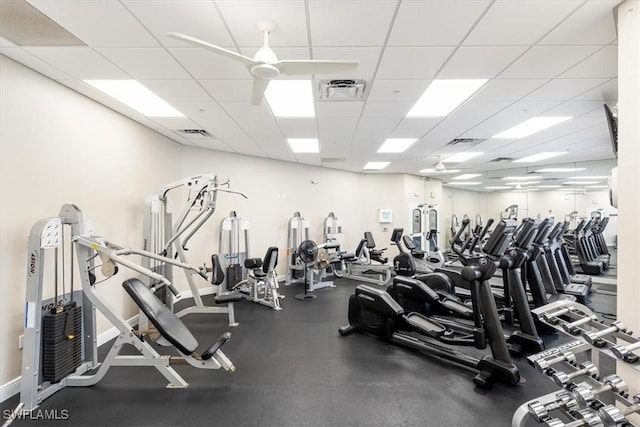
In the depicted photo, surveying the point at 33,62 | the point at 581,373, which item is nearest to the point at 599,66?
the point at 581,373

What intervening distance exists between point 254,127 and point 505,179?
22.0ft

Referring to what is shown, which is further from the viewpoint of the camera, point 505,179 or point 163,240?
point 505,179

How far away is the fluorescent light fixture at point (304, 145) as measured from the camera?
16.4 ft

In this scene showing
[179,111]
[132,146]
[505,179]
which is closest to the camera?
[179,111]

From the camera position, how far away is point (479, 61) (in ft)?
8.21

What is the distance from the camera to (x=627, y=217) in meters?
1.77

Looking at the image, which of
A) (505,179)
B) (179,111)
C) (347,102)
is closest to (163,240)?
(179,111)

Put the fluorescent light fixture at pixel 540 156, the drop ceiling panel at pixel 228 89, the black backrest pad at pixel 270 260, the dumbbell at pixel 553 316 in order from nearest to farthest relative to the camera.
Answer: the dumbbell at pixel 553 316 < the drop ceiling panel at pixel 228 89 < the black backrest pad at pixel 270 260 < the fluorescent light fixture at pixel 540 156

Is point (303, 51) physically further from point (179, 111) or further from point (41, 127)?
point (41, 127)

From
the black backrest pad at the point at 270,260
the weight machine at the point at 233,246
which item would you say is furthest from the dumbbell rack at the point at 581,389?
the weight machine at the point at 233,246

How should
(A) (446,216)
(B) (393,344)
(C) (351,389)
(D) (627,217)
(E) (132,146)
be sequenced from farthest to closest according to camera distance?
(A) (446,216)
(E) (132,146)
(B) (393,344)
(C) (351,389)
(D) (627,217)

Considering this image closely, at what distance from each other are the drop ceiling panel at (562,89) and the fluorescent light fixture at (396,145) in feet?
6.35

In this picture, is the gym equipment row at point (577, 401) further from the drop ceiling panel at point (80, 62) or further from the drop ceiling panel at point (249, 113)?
the drop ceiling panel at point (80, 62)

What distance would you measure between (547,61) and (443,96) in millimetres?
939
